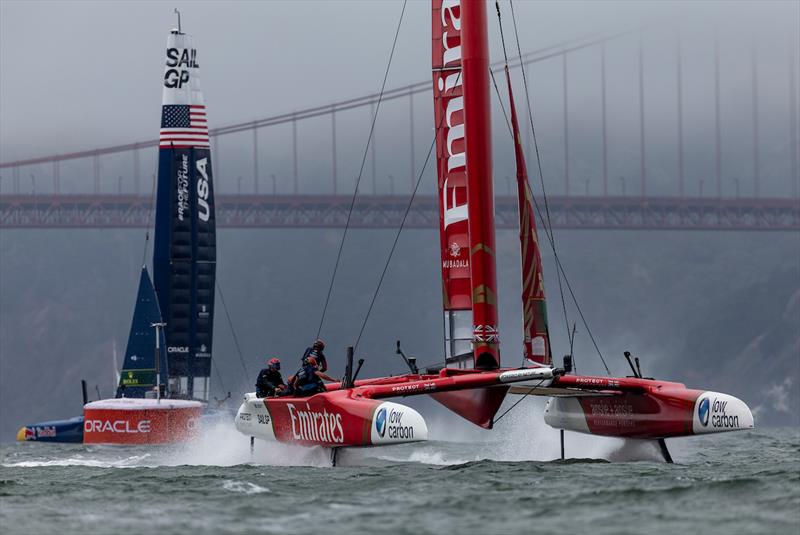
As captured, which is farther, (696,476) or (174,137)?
(174,137)

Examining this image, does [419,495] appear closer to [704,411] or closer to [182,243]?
[704,411]

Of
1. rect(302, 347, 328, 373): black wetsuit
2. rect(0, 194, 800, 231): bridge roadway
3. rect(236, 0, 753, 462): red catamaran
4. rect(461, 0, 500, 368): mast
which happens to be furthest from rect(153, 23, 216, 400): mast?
rect(0, 194, 800, 231): bridge roadway

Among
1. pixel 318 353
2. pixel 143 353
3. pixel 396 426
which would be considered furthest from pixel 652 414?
pixel 143 353

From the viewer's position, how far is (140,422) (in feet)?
76.5

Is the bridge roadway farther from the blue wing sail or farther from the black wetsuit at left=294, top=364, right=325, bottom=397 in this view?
the black wetsuit at left=294, top=364, right=325, bottom=397

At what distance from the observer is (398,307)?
95500 mm

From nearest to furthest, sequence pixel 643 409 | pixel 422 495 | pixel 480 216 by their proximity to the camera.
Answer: pixel 422 495
pixel 643 409
pixel 480 216

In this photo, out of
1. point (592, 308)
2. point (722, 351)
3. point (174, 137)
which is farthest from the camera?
point (592, 308)

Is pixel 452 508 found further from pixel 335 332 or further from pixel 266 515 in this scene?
pixel 335 332

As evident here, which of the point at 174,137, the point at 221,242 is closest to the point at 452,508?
the point at 174,137

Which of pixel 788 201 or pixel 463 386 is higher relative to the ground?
pixel 788 201

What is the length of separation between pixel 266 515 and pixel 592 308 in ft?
284

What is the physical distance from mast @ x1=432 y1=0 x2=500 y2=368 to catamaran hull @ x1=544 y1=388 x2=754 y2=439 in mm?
Result: 1090

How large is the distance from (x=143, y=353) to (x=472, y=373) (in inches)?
515
